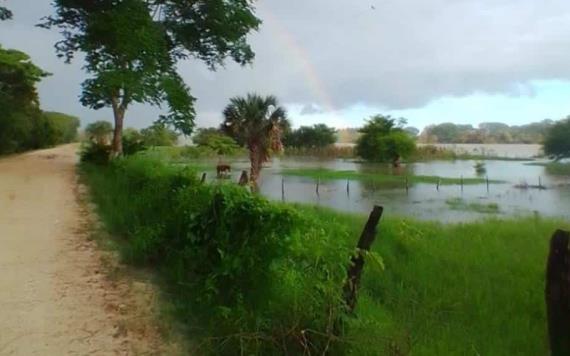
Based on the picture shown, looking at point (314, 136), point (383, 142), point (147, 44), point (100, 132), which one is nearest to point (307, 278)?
point (147, 44)

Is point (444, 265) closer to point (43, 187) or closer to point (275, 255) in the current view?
point (275, 255)

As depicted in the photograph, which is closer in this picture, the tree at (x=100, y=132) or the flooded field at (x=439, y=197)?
→ the flooded field at (x=439, y=197)

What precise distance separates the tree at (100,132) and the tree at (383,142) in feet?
100

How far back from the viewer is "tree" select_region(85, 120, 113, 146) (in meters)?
27.7

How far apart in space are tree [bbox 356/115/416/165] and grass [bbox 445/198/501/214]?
3009 centimetres

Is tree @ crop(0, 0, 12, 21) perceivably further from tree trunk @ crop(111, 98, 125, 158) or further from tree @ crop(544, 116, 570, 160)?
tree @ crop(544, 116, 570, 160)

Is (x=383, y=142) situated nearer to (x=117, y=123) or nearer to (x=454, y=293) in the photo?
(x=117, y=123)

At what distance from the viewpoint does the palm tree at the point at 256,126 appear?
28.0 metres

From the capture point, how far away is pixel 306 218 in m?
4.18

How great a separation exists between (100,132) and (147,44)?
49.0 ft

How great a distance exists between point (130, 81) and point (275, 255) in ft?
57.0

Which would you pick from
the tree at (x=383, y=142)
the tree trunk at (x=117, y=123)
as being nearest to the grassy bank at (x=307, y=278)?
the tree trunk at (x=117, y=123)

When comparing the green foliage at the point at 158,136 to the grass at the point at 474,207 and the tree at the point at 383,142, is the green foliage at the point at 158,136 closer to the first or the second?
the grass at the point at 474,207

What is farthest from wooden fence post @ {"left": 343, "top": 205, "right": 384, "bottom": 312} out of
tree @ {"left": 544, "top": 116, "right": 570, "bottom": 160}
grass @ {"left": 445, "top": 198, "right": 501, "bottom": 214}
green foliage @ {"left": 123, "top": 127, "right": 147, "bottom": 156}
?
tree @ {"left": 544, "top": 116, "right": 570, "bottom": 160}
